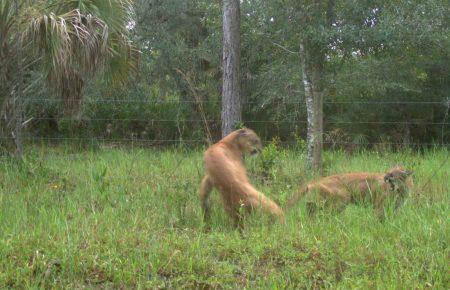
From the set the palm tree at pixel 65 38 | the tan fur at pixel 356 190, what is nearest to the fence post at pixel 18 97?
the palm tree at pixel 65 38

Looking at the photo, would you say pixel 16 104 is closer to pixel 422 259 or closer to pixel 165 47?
pixel 165 47

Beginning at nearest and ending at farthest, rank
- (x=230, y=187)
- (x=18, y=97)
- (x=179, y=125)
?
(x=230, y=187)
(x=18, y=97)
(x=179, y=125)

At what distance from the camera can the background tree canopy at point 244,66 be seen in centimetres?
984

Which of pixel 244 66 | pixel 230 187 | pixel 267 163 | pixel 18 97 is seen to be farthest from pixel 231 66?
pixel 230 187

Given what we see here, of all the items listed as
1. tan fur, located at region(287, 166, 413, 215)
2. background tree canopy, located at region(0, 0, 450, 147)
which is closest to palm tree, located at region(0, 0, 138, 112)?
background tree canopy, located at region(0, 0, 450, 147)

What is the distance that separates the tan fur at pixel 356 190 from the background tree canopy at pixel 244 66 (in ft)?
9.18

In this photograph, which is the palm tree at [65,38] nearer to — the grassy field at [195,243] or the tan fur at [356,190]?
the grassy field at [195,243]

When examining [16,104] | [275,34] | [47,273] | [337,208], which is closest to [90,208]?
[47,273]

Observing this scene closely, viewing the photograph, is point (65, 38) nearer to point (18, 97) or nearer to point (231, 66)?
point (18, 97)

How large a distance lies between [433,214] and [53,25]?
5.82 meters

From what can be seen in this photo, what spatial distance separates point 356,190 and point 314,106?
2.83m

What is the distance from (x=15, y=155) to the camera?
417 inches

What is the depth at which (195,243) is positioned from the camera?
6043 mm

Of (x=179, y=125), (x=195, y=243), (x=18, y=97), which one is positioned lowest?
(x=195, y=243)
